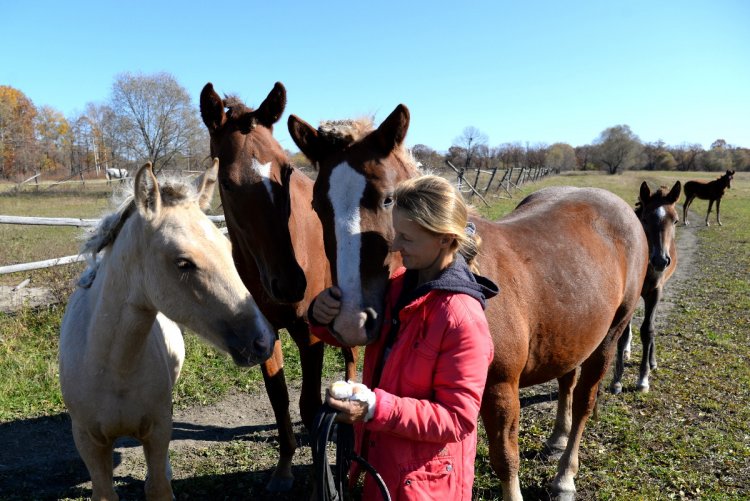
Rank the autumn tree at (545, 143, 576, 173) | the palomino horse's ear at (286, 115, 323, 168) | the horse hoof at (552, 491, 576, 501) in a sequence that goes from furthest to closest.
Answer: the autumn tree at (545, 143, 576, 173) → the horse hoof at (552, 491, 576, 501) → the palomino horse's ear at (286, 115, 323, 168)

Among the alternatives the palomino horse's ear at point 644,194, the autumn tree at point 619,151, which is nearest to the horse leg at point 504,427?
the palomino horse's ear at point 644,194

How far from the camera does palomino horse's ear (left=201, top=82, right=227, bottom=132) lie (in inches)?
113

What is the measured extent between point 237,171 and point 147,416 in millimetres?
1399

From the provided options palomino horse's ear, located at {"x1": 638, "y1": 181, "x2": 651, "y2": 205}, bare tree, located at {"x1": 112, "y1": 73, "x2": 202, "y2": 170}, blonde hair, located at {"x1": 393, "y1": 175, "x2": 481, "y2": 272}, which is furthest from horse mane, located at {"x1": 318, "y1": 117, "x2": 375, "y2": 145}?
bare tree, located at {"x1": 112, "y1": 73, "x2": 202, "y2": 170}

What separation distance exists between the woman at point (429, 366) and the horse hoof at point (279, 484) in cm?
191

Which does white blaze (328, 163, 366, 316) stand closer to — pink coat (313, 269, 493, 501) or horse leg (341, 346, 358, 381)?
pink coat (313, 269, 493, 501)

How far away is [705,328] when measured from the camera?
6617 mm

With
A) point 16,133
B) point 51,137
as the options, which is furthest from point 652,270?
point 51,137

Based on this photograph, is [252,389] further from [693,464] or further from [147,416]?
[693,464]

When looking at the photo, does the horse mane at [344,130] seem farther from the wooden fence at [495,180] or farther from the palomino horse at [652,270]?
the wooden fence at [495,180]

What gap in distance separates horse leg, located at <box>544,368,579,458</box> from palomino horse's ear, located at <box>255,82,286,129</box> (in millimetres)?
2959

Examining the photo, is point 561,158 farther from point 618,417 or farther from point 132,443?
point 132,443

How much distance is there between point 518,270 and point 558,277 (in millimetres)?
352

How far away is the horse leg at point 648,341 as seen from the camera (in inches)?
188
